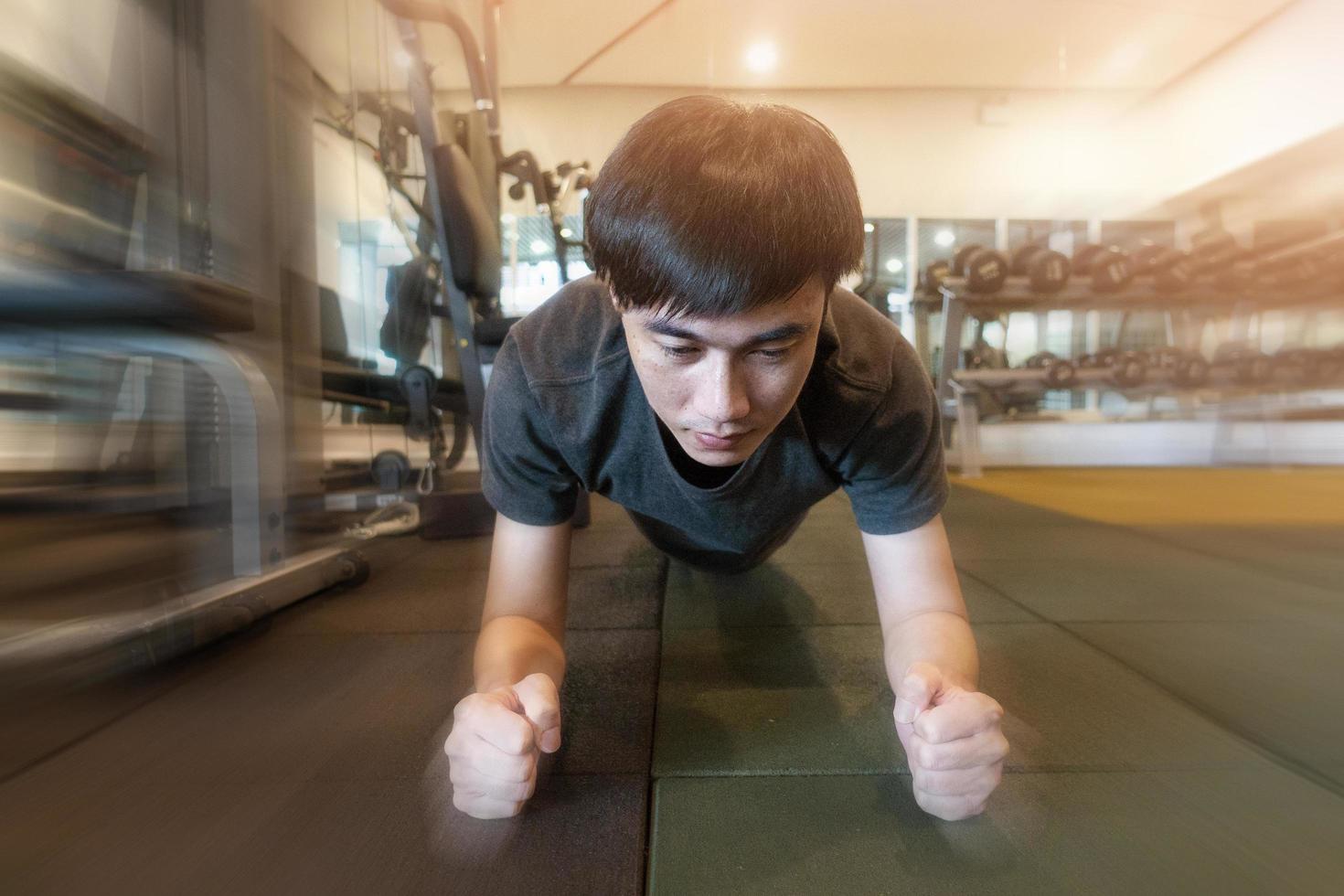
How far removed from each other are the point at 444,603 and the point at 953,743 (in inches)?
36.7

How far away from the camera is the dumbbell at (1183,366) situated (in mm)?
3232

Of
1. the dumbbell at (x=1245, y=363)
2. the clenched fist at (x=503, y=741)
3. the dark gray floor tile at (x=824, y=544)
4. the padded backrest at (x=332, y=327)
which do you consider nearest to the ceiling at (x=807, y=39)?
the padded backrest at (x=332, y=327)

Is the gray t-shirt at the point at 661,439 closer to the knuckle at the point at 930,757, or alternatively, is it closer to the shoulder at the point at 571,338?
the shoulder at the point at 571,338

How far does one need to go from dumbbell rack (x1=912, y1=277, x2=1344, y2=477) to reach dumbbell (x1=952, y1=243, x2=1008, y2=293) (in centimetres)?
4

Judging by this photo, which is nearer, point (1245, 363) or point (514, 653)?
point (514, 653)

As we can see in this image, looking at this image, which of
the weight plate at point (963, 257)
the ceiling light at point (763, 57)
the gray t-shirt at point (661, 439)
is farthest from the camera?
the weight plate at point (963, 257)

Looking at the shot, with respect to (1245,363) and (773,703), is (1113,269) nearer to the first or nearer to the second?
(1245,363)

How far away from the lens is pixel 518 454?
0.70 m

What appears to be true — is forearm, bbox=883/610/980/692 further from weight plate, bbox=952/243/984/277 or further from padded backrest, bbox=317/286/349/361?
weight plate, bbox=952/243/984/277

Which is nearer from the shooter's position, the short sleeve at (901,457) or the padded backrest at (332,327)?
the short sleeve at (901,457)

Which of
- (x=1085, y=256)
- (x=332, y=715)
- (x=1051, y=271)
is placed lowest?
(x=332, y=715)

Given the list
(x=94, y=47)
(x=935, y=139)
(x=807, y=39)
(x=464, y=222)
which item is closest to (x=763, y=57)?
(x=807, y=39)

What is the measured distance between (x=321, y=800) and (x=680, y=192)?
560 millimetres

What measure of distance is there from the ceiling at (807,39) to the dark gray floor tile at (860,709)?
1.89m
